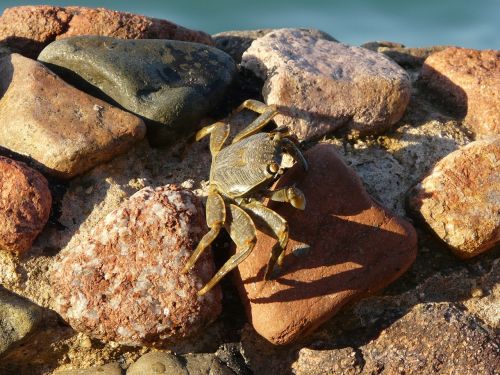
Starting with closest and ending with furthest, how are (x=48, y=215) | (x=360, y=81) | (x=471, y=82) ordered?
(x=48, y=215)
(x=360, y=81)
(x=471, y=82)

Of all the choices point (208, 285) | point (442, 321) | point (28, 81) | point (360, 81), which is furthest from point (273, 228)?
point (28, 81)

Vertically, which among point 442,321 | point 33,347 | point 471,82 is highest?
point 471,82

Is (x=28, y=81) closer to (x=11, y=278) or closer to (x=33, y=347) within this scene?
(x=11, y=278)

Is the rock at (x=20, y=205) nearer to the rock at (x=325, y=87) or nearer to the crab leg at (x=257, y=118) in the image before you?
the crab leg at (x=257, y=118)

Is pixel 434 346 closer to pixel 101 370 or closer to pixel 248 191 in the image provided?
pixel 248 191

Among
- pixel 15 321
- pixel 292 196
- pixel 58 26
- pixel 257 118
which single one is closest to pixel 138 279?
pixel 15 321

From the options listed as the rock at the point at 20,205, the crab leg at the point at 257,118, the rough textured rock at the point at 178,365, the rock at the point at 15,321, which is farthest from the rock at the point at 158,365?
the crab leg at the point at 257,118

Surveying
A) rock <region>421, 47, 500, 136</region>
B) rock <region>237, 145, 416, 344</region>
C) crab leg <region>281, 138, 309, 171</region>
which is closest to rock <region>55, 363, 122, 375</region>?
rock <region>237, 145, 416, 344</region>
